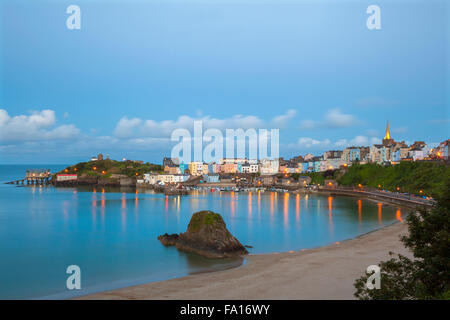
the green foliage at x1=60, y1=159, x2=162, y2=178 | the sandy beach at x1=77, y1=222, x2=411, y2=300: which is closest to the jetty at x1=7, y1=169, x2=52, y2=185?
the green foliage at x1=60, y1=159, x2=162, y2=178

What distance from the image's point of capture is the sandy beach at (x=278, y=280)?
1282 centimetres

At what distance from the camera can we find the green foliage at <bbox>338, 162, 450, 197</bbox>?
2093 inches

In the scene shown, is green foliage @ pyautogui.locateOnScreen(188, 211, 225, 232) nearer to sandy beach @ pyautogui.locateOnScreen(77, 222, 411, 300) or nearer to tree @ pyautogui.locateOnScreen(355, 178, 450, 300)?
sandy beach @ pyautogui.locateOnScreen(77, 222, 411, 300)

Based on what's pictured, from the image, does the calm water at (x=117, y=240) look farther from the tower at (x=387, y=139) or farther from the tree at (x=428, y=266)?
the tower at (x=387, y=139)

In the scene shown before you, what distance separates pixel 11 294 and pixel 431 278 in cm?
1575

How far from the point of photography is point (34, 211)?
146 ft

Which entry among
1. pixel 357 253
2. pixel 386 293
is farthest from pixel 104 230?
pixel 386 293

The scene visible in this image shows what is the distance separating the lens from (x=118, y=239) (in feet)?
89.7

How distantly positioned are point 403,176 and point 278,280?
60.6m

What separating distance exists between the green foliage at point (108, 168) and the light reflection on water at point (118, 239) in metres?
75.1

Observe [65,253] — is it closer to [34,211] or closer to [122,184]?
[34,211]

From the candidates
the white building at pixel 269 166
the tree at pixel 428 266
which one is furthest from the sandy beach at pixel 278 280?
the white building at pixel 269 166

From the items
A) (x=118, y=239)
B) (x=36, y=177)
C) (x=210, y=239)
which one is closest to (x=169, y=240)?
(x=210, y=239)

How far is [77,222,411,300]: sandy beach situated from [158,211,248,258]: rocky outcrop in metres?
1.23
